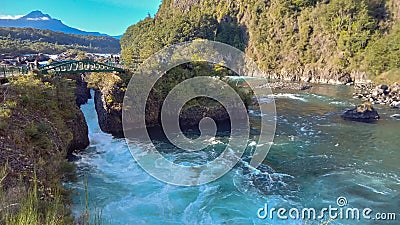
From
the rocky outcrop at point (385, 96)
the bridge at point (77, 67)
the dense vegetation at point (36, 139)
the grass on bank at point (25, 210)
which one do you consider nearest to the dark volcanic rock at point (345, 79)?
the rocky outcrop at point (385, 96)

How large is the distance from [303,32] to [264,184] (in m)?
62.9

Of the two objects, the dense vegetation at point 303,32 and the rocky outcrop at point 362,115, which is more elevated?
the dense vegetation at point 303,32

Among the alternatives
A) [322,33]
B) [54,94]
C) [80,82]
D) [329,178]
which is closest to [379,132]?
[329,178]

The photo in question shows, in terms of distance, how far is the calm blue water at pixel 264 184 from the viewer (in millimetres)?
12008

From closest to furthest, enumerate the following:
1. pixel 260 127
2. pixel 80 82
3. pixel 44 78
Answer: pixel 44 78 → pixel 260 127 → pixel 80 82

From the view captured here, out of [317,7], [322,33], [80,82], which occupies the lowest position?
[80,82]

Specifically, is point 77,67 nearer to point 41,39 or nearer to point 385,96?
point 385,96

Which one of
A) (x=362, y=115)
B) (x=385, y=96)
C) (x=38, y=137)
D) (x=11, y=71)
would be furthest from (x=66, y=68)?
(x=385, y=96)

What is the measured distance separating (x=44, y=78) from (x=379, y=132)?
75.3 ft

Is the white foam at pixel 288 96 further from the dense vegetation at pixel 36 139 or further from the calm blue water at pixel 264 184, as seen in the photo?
the dense vegetation at pixel 36 139

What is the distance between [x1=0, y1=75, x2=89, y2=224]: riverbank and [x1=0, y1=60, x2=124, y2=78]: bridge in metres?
1.78

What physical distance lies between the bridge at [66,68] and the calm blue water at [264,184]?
4513mm

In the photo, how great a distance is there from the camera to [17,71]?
1841cm

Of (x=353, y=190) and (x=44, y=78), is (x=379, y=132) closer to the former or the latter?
(x=353, y=190)
